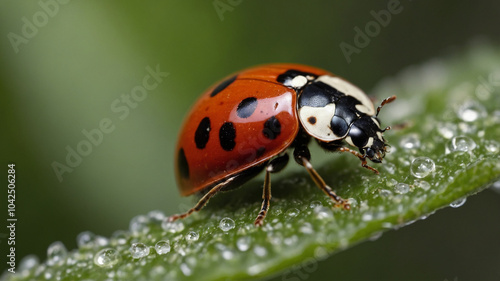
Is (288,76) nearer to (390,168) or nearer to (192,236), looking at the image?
(390,168)

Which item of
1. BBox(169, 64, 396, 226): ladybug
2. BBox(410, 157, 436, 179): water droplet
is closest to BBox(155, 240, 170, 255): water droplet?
BBox(169, 64, 396, 226): ladybug

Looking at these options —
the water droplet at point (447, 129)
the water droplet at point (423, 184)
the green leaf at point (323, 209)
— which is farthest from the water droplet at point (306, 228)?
the water droplet at point (447, 129)

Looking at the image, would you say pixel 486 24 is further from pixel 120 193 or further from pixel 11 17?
pixel 11 17

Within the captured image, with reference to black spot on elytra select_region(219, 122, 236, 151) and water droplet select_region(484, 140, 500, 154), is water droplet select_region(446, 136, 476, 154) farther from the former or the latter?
black spot on elytra select_region(219, 122, 236, 151)

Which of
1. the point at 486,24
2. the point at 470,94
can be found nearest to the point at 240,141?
the point at 470,94

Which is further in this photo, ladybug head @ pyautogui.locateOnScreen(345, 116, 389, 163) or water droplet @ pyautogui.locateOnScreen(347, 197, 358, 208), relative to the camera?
ladybug head @ pyautogui.locateOnScreen(345, 116, 389, 163)

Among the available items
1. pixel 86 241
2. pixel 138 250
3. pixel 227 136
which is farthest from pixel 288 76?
pixel 86 241
